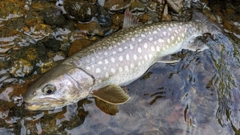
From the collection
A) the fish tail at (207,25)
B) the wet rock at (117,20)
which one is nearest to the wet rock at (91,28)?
the wet rock at (117,20)

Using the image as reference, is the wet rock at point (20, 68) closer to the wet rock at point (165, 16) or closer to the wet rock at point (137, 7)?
the wet rock at point (137, 7)

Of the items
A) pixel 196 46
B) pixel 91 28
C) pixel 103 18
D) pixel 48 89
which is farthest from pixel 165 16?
pixel 48 89

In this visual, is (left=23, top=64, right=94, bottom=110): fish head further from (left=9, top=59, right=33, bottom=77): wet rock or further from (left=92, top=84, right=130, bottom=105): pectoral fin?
(left=9, top=59, right=33, bottom=77): wet rock

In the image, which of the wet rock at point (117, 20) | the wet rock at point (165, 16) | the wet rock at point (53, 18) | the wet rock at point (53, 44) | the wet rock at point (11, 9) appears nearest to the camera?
the wet rock at point (53, 44)

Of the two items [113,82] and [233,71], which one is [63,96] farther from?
[233,71]

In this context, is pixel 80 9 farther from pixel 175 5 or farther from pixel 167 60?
pixel 175 5
